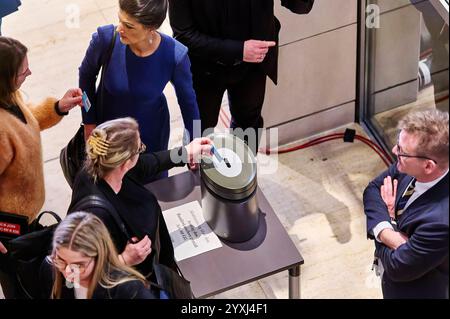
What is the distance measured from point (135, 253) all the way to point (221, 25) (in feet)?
4.30

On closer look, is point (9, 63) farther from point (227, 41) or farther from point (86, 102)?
point (227, 41)

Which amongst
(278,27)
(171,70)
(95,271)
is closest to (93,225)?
(95,271)

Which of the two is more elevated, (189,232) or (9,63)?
(9,63)

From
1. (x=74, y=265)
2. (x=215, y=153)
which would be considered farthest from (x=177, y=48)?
(x=74, y=265)

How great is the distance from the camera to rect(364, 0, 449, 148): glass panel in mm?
4957

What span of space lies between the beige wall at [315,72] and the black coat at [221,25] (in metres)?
0.54

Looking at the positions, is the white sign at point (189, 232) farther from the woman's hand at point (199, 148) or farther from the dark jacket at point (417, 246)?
the dark jacket at point (417, 246)

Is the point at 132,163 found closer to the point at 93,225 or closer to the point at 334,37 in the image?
the point at 93,225

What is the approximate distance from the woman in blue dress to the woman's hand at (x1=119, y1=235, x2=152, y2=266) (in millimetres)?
853

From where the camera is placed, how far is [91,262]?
→ 3.26 m

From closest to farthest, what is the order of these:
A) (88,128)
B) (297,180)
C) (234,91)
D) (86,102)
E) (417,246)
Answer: (417,246) → (86,102) → (88,128) → (234,91) → (297,180)

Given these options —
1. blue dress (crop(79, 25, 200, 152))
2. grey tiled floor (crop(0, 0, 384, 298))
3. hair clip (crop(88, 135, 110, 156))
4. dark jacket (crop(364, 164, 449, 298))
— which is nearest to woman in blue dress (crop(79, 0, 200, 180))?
blue dress (crop(79, 25, 200, 152))

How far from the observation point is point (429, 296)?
2994 millimetres
